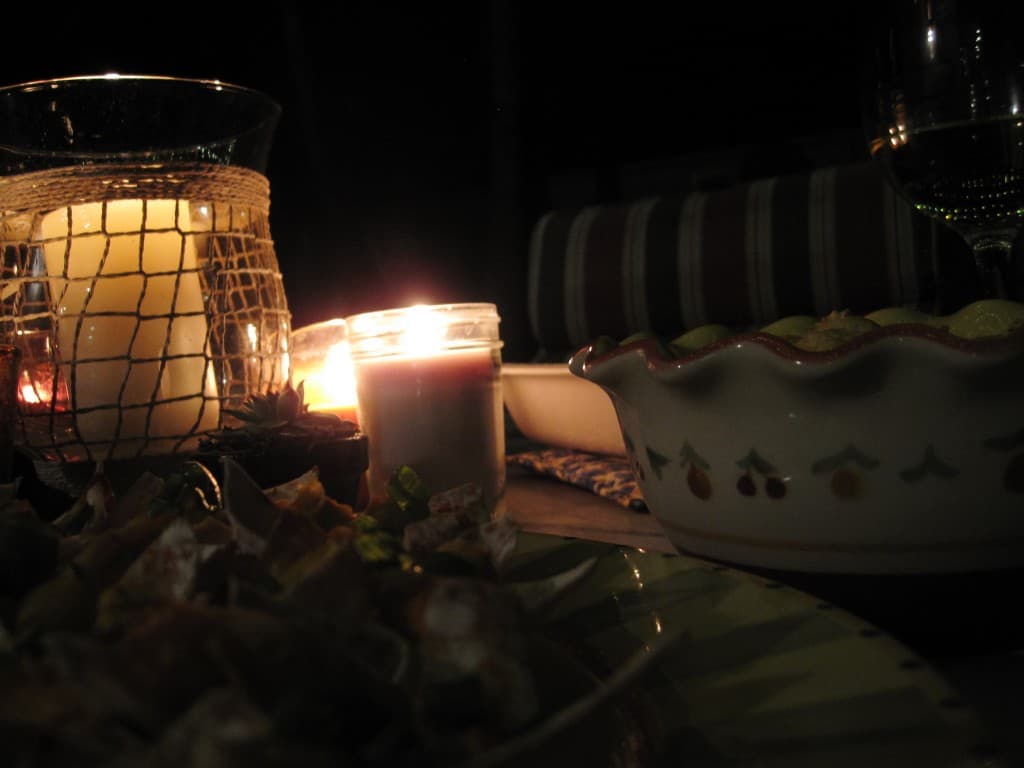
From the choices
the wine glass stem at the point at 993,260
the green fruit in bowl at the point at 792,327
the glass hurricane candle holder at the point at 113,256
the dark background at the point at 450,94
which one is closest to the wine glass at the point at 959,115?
the wine glass stem at the point at 993,260

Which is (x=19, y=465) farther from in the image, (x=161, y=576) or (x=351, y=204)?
(x=351, y=204)

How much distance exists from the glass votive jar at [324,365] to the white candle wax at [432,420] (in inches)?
4.6

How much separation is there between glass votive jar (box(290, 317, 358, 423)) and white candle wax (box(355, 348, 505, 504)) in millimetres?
118

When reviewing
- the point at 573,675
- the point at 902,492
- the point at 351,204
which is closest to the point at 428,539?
the point at 573,675

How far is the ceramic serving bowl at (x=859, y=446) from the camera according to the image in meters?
0.27

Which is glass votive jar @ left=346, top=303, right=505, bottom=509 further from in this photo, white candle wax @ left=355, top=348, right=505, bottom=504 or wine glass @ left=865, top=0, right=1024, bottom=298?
wine glass @ left=865, top=0, right=1024, bottom=298

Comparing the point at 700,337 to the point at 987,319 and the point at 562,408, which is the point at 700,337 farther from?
the point at 562,408

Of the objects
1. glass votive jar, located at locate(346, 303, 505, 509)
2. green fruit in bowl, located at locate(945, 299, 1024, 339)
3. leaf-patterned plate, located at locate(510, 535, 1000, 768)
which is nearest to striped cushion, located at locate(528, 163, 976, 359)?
glass votive jar, located at locate(346, 303, 505, 509)

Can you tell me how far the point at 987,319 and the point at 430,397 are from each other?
0.35 metres

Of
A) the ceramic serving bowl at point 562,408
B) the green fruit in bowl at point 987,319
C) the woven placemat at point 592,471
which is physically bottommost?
the woven placemat at point 592,471

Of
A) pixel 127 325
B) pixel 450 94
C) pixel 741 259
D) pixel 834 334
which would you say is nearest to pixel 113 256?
pixel 127 325

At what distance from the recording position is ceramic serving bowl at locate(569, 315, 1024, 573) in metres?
0.27

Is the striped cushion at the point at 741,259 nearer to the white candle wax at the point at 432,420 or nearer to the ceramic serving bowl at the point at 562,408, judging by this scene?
the ceramic serving bowl at the point at 562,408

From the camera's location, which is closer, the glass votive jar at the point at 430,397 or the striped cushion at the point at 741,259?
the glass votive jar at the point at 430,397
